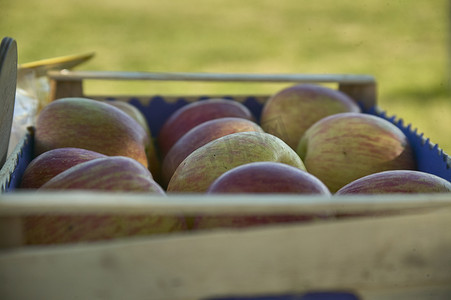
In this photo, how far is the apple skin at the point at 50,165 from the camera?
1.03 metres

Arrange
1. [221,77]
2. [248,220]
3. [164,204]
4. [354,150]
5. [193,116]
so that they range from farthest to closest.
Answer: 1. [221,77]
2. [193,116]
3. [354,150]
4. [248,220]
5. [164,204]

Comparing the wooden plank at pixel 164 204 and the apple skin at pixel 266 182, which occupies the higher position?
the wooden plank at pixel 164 204

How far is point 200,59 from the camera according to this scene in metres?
5.95

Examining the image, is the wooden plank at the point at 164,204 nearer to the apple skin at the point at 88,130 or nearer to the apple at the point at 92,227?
the apple at the point at 92,227

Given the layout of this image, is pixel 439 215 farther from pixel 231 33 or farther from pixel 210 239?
pixel 231 33

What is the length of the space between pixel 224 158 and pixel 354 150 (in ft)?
1.17

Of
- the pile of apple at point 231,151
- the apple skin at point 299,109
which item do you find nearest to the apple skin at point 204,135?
the pile of apple at point 231,151

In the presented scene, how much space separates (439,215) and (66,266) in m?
0.42

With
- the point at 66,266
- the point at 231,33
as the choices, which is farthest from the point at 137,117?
the point at 231,33

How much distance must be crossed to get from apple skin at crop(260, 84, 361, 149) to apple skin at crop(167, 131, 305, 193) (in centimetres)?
42

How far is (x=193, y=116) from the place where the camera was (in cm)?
149

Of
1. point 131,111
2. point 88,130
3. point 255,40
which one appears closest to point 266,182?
point 88,130

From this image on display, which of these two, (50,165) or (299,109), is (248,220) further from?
(299,109)

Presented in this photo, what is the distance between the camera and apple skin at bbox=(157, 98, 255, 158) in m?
1.46
